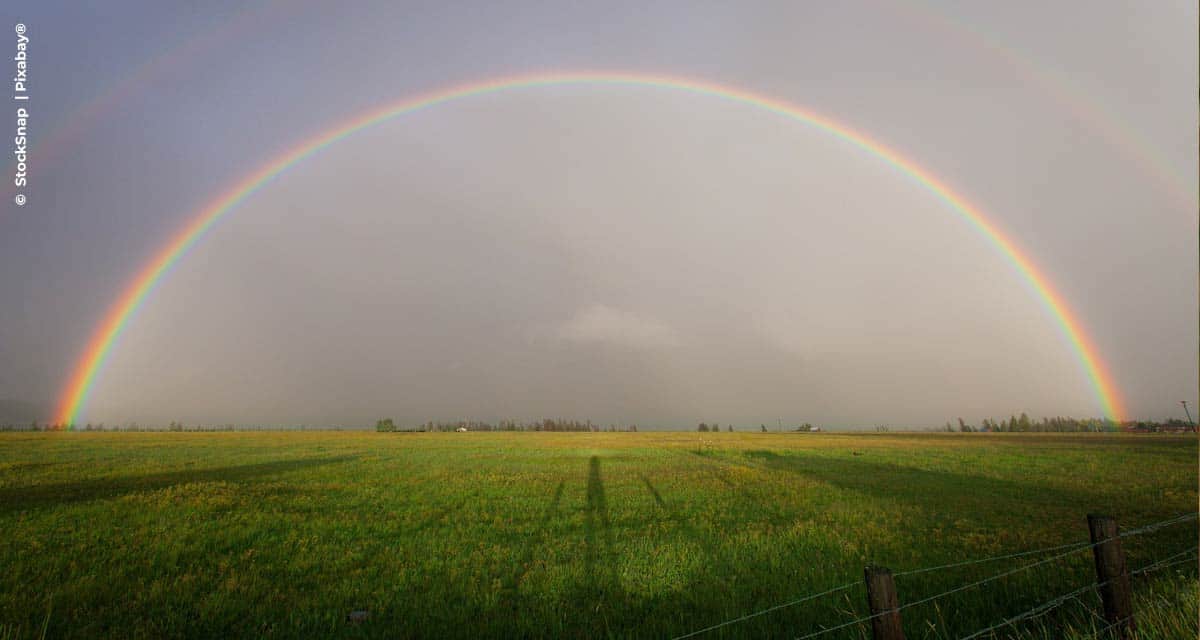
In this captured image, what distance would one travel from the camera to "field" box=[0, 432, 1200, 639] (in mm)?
9172

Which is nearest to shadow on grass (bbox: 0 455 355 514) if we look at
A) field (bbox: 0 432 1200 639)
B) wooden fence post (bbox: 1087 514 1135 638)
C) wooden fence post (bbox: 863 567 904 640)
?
field (bbox: 0 432 1200 639)

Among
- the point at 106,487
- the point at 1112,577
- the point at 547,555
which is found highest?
the point at 1112,577

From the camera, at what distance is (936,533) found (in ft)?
52.0

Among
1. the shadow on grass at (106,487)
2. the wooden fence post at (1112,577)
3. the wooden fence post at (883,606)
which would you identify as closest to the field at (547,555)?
the shadow on grass at (106,487)

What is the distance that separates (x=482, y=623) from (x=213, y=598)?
5.29m

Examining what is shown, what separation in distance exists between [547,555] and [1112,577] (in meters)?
10.4

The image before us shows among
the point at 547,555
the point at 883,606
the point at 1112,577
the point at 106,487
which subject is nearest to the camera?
the point at 883,606

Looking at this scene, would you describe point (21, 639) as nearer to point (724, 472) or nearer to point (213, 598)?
point (213, 598)

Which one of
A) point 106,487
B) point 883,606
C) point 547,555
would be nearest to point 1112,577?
point 883,606

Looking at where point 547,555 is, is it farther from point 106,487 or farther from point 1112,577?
point 106,487

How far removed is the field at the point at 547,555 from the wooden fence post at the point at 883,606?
308 cm

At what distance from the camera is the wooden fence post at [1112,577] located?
20.7 feet

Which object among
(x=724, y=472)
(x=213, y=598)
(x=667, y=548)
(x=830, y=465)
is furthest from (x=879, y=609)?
(x=830, y=465)

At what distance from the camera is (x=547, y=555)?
43.8 feet
